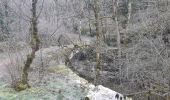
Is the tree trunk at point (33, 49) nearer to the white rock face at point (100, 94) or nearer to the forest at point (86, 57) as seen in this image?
the forest at point (86, 57)

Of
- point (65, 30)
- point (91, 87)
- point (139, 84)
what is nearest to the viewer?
point (91, 87)

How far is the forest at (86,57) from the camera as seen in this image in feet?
42.7

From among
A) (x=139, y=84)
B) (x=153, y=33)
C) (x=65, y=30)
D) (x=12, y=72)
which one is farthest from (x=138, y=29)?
(x=12, y=72)

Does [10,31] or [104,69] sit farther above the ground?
[10,31]

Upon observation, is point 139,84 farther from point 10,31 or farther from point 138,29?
point 10,31

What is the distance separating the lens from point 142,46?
67.4 ft

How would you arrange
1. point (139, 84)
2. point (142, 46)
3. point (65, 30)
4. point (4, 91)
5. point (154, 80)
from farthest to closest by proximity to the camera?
point (65, 30), point (142, 46), point (139, 84), point (154, 80), point (4, 91)

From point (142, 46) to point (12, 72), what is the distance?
9734 mm

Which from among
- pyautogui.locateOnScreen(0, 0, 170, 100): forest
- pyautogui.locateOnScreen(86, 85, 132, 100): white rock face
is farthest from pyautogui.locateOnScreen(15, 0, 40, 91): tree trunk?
pyautogui.locateOnScreen(86, 85, 132, 100): white rock face

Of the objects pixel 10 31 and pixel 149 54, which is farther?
pixel 10 31

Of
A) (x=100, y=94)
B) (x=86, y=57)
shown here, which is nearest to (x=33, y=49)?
(x=100, y=94)

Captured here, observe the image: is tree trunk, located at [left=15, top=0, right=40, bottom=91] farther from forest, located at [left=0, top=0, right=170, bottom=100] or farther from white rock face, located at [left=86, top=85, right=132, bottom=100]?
white rock face, located at [left=86, top=85, right=132, bottom=100]

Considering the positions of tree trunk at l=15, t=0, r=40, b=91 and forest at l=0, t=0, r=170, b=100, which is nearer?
tree trunk at l=15, t=0, r=40, b=91

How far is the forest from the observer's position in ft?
42.7
